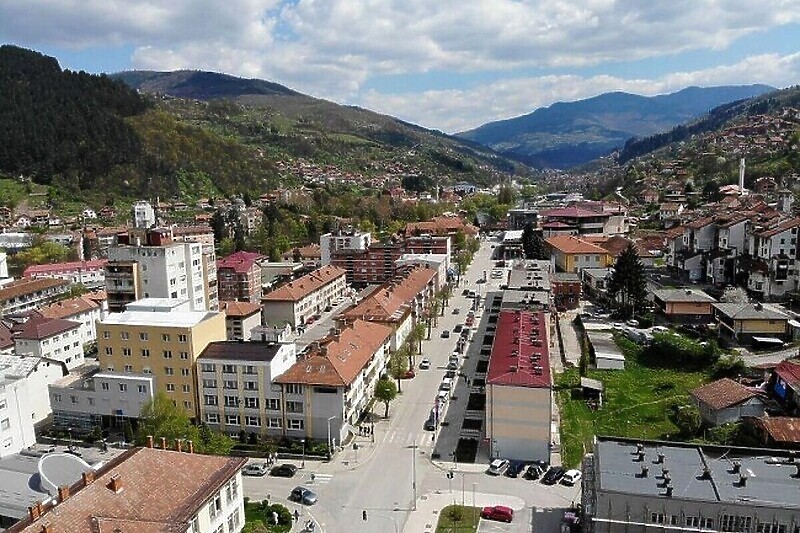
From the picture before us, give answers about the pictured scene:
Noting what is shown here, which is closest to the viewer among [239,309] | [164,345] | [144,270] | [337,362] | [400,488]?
[400,488]

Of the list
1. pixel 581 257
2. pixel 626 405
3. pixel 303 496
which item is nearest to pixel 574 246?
pixel 581 257

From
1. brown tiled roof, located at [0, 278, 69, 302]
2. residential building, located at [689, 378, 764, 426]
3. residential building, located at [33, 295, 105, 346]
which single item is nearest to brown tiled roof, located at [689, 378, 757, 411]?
residential building, located at [689, 378, 764, 426]

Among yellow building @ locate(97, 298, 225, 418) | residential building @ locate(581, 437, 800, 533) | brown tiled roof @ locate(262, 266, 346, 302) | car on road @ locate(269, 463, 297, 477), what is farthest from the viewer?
brown tiled roof @ locate(262, 266, 346, 302)

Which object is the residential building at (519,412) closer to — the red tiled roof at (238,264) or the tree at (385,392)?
the tree at (385,392)

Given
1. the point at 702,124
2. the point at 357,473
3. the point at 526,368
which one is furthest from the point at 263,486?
the point at 702,124

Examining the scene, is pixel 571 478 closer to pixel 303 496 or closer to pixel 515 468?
pixel 515 468

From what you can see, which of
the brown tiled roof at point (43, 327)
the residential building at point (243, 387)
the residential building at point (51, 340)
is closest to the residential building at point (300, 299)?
the residential building at point (51, 340)

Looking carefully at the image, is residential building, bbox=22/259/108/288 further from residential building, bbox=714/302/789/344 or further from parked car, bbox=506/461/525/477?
residential building, bbox=714/302/789/344
